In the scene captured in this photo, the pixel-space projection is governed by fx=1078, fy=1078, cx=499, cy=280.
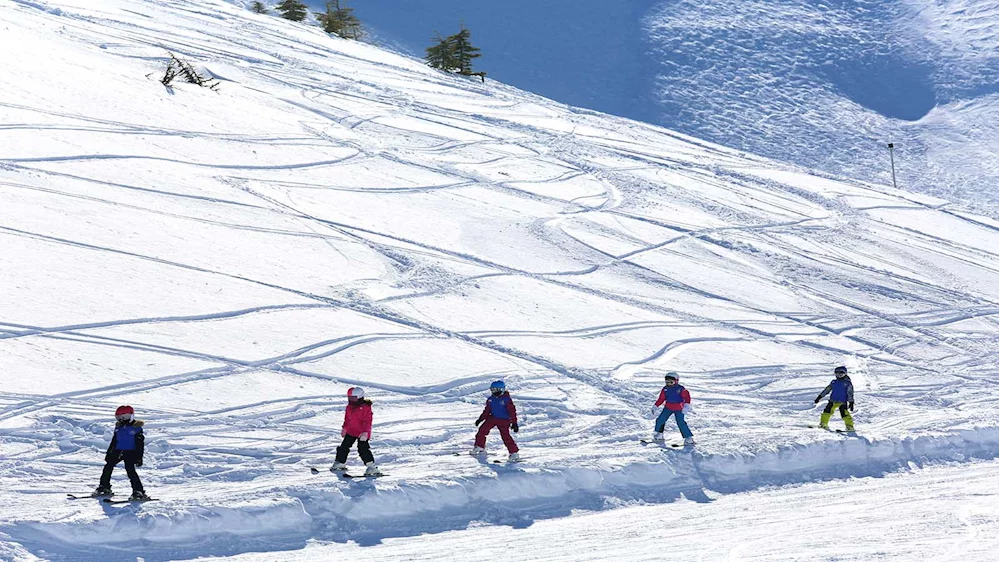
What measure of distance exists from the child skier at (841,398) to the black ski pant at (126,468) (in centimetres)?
874

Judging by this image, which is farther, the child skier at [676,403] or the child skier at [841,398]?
the child skier at [841,398]

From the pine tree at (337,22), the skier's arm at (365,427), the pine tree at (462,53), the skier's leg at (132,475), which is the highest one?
the pine tree at (337,22)

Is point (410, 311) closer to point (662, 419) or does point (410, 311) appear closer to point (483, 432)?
point (483, 432)

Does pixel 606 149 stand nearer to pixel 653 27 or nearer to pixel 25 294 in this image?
pixel 25 294

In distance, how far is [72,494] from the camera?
35.5 feet

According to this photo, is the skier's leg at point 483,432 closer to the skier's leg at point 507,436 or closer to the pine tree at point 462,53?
the skier's leg at point 507,436

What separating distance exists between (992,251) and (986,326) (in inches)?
235

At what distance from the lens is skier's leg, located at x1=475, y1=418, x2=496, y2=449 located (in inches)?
499

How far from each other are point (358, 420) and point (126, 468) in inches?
95.7

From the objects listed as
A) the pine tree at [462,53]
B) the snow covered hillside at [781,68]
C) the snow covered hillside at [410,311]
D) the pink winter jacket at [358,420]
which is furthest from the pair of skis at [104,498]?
the snow covered hillside at [781,68]

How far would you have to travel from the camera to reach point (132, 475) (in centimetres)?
1058

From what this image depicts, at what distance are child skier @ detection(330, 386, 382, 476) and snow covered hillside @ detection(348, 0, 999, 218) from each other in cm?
3323

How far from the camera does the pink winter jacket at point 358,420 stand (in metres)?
11.8

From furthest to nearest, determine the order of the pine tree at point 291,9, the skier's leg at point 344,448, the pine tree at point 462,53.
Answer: the pine tree at point 291,9, the pine tree at point 462,53, the skier's leg at point 344,448
